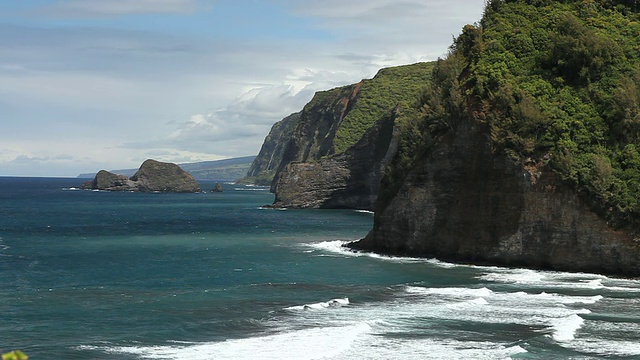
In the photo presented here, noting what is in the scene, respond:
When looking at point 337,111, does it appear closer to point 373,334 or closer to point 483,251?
point 483,251

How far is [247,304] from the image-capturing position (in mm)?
39156

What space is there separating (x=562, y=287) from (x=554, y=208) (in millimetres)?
7492

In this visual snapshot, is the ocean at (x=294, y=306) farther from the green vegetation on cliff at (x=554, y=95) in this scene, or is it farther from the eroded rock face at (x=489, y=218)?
the green vegetation on cliff at (x=554, y=95)

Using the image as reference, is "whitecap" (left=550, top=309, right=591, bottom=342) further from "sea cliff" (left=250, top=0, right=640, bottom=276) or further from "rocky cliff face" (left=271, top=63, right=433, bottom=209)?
"rocky cliff face" (left=271, top=63, right=433, bottom=209)

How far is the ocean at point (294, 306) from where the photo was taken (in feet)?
96.3

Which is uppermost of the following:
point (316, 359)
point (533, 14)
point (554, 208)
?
point (533, 14)

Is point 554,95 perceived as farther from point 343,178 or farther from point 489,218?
point 343,178

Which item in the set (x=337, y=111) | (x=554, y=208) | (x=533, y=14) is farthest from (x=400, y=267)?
(x=337, y=111)

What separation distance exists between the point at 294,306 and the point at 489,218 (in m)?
19.7

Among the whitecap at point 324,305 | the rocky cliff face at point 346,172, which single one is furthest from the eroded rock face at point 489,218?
the rocky cliff face at point 346,172

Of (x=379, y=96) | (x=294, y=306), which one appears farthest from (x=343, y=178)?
(x=294, y=306)

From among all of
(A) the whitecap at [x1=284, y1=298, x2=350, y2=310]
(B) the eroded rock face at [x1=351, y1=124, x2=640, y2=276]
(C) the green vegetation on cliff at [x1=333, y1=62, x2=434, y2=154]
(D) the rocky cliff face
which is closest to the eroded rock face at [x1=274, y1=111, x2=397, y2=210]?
(D) the rocky cliff face

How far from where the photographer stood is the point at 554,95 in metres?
55.2

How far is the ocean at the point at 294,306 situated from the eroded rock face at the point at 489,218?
1.41m
